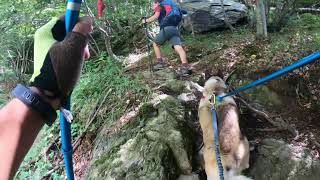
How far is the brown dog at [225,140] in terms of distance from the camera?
3.71m

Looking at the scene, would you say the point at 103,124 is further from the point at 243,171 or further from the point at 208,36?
the point at 208,36

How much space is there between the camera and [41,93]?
3.25ft

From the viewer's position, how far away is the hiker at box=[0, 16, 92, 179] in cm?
90

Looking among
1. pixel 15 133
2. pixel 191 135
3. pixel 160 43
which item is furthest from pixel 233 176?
pixel 160 43

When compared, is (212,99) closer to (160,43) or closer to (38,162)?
(38,162)

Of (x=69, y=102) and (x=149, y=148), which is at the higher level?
(x=69, y=102)

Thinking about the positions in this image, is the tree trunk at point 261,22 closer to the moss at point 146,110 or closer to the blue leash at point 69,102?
the moss at point 146,110

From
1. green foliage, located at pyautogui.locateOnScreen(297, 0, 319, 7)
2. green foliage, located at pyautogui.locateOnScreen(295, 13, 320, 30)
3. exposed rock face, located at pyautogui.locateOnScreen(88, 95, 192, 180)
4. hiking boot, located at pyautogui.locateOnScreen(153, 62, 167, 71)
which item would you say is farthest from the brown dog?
green foliage, located at pyautogui.locateOnScreen(297, 0, 319, 7)

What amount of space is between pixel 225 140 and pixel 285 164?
0.83 m

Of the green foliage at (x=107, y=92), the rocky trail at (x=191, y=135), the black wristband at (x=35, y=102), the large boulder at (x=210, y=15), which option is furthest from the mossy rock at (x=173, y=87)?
the black wristband at (x=35, y=102)

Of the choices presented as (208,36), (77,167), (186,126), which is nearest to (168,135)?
(186,126)

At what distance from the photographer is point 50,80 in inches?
39.8

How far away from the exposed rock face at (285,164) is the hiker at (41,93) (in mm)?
3551

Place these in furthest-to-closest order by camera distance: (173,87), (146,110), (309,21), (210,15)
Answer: (210,15), (309,21), (173,87), (146,110)
